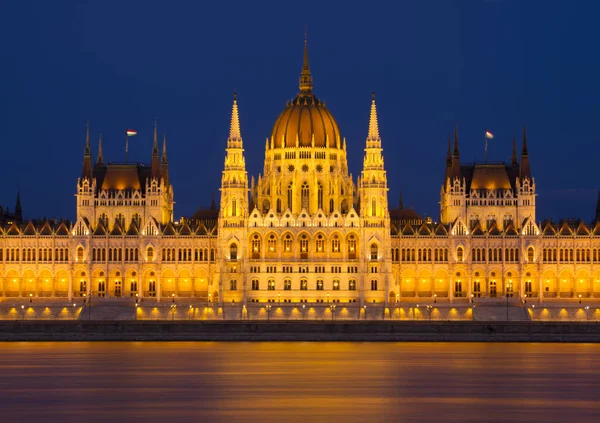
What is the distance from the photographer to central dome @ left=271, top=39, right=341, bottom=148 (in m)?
181

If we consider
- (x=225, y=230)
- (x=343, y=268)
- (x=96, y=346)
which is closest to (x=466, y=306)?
(x=343, y=268)

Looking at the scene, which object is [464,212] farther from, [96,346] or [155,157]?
[96,346]

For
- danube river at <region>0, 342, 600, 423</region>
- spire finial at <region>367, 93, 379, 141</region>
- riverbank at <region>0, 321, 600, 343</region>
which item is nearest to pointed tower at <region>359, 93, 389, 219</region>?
spire finial at <region>367, 93, 379, 141</region>

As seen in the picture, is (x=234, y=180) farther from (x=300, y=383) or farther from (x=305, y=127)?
(x=300, y=383)

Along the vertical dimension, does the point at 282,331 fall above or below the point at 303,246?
below

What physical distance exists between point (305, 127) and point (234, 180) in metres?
13.1

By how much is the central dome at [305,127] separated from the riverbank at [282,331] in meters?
43.3

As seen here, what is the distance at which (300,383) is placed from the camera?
9931 cm

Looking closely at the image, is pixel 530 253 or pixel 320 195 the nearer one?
pixel 530 253

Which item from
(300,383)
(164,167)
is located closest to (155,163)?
(164,167)

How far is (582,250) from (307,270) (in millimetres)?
32241

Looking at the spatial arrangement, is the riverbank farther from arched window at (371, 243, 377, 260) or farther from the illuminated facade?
arched window at (371, 243, 377, 260)

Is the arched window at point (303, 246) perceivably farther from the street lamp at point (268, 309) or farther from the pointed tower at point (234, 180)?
the street lamp at point (268, 309)

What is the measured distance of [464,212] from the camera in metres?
184
